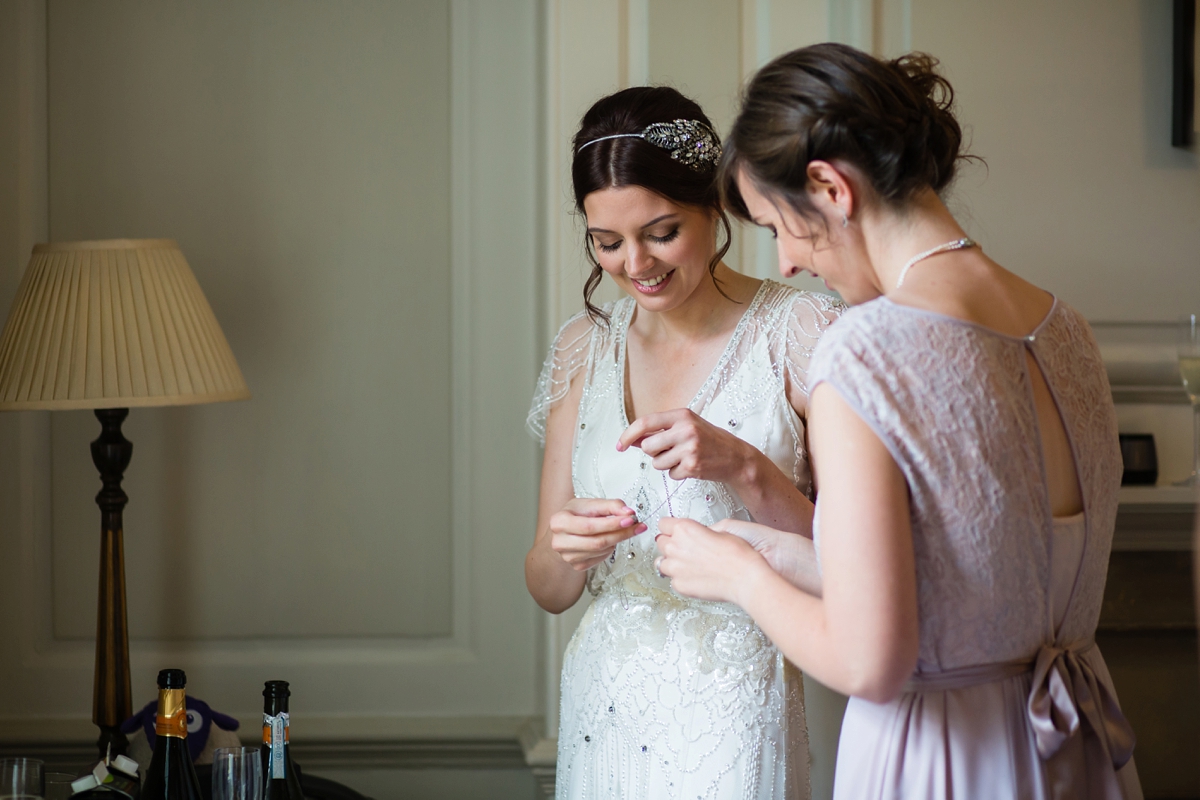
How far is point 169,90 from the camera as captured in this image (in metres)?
2.34

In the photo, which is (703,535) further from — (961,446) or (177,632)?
(177,632)

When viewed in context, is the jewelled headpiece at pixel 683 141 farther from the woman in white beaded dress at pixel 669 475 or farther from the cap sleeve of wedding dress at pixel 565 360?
the cap sleeve of wedding dress at pixel 565 360

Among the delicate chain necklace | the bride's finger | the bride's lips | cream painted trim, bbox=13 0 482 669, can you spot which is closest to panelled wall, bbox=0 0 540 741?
cream painted trim, bbox=13 0 482 669

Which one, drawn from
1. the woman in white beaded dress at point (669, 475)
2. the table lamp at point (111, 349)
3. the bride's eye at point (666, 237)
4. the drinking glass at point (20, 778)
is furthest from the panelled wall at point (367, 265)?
the drinking glass at point (20, 778)

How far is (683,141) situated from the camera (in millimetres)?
1569

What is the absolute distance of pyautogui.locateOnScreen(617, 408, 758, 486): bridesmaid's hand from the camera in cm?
135

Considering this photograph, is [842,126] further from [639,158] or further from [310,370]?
[310,370]

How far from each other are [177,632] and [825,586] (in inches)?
76.8

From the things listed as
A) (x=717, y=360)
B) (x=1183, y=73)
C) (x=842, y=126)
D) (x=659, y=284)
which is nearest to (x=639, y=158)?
(x=659, y=284)

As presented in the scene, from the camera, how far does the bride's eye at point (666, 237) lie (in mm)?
1568

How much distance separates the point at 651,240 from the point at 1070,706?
34.9 inches

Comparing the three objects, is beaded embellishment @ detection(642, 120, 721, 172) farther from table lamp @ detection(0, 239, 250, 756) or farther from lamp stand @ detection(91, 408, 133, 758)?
lamp stand @ detection(91, 408, 133, 758)

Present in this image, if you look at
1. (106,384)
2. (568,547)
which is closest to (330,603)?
(106,384)

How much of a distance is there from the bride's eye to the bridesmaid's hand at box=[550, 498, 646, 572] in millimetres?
420
